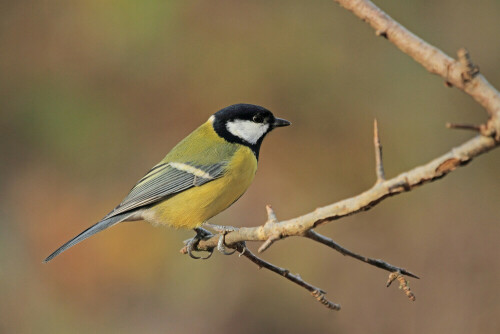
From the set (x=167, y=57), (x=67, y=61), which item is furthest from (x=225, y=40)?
(x=67, y=61)

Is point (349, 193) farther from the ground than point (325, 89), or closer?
closer

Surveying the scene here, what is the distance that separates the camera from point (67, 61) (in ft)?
19.2

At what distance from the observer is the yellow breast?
2.95 meters

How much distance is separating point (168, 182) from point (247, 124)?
50cm

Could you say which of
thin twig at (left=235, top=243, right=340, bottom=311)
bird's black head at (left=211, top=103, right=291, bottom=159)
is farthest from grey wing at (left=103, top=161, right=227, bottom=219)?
thin twig at (left=235, top=243, right=340, bottom=311)

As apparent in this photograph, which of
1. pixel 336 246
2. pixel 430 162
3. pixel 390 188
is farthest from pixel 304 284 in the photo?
pixel 430 162

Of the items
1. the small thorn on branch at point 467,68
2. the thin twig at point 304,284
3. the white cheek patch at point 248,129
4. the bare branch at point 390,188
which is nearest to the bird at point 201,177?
the white cheek patch at point 248,129

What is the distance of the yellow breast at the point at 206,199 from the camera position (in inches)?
116

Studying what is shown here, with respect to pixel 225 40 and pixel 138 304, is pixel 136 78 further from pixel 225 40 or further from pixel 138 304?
pixel 138 304

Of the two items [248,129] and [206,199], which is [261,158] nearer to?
[248,129]

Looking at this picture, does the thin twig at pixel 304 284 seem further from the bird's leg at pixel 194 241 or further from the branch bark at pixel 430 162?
the bird's leg at pixel 194 241

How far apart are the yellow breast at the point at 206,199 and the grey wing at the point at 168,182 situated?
→ 33 mm

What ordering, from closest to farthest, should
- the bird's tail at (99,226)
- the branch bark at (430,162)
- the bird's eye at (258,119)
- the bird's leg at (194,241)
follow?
the branch bark at (430,162) < the bird's leg at (194,241) < the bird's tail at (99,226) < the bird's eye at (258,119)

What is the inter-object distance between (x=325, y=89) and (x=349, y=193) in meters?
0.91
